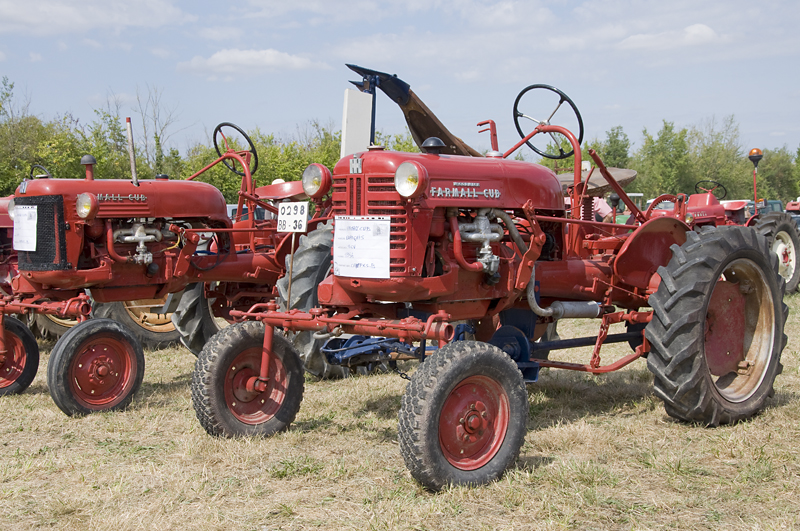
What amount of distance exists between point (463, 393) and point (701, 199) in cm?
1015

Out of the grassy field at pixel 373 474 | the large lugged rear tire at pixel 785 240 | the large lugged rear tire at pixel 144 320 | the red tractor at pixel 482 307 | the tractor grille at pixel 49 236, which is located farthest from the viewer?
the large lugged rear tire at pixel 785 240

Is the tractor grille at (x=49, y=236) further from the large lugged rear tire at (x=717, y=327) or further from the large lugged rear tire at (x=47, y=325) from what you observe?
the large lugged rear tire at (x=717, y=327)

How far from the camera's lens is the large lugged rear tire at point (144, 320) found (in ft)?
26.7

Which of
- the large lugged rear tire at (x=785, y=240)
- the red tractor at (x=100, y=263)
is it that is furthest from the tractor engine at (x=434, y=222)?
the large lugged rear tire at (x=785, y=240)

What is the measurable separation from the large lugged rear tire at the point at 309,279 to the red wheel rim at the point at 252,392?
3.66 ft

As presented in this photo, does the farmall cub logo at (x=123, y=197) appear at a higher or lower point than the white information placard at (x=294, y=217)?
higher

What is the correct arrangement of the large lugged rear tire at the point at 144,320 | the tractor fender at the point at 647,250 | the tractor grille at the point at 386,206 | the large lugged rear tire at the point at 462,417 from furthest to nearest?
1. the large lugged rear tire at the point at 144,320
2. the tractor fender at the point at 647,250
3. the tractor grille at the point at 386,206
4. the large lugged rear tire at the point at 462,417

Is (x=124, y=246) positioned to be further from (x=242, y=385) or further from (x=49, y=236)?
(x=242, y=385)

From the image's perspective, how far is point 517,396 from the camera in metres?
3.78

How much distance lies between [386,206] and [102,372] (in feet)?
9.22

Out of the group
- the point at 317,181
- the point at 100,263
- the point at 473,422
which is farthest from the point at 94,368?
the point at 473,422

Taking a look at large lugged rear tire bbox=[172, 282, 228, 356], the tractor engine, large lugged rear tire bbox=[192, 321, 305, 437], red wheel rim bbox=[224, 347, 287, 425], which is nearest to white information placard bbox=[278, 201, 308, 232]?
the tractor engine

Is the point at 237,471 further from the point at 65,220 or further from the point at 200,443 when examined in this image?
the point at 65,220

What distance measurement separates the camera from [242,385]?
14.8 ft
